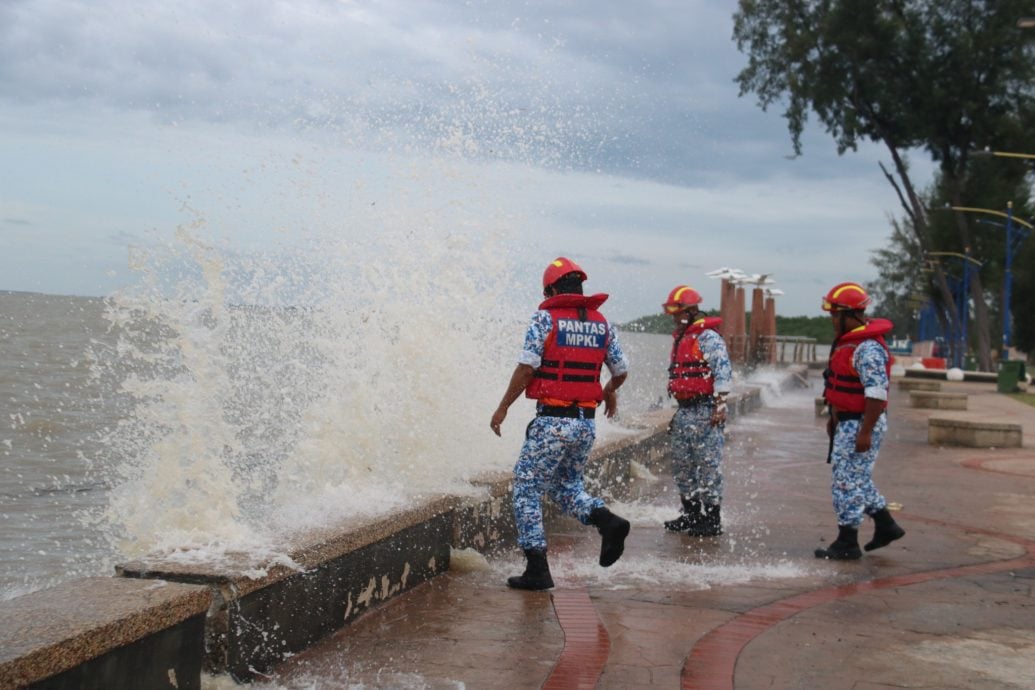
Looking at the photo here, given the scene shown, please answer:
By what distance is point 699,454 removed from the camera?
8.54 m

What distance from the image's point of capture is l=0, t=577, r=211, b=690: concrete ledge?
3.31 metres

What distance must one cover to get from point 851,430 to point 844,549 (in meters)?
0.82

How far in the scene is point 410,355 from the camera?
335 inches

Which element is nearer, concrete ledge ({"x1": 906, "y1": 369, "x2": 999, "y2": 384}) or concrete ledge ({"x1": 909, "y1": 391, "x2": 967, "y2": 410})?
concrete ledge ({"x1": 909, "y1": 391, "x2": 967, "y2": 410})

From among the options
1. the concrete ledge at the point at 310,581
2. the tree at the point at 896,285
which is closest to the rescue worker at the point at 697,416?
the concrete ledge at the point at 310,581

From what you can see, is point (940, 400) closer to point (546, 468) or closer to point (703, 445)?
point (703, 445)

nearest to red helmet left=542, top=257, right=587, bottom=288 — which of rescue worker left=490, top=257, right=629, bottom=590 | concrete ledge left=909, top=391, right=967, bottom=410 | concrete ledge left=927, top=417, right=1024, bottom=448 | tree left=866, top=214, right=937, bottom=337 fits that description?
rescue worker left=490, top=257, right=629, bottom=590

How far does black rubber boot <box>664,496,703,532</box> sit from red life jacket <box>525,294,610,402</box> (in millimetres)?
2375

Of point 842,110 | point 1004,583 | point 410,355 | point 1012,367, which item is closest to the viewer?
point 1004,583

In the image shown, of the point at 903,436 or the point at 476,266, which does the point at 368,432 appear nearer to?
the point at 476,266

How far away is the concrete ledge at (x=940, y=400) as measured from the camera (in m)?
23.9

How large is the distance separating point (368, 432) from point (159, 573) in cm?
328

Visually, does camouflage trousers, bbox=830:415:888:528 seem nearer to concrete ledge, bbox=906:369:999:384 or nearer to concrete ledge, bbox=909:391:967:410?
concrete ledge, bbox=909:391:967:410

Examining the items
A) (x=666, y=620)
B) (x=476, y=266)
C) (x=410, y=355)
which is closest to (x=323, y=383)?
(x=410, y=355)
